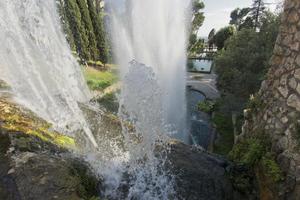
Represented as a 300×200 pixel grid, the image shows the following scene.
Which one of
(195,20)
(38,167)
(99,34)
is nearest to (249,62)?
(38,167)

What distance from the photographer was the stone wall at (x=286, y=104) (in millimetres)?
3775

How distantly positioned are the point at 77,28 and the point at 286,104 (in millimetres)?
15505

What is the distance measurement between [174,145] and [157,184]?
49.8 inches

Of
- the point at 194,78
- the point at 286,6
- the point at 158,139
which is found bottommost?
the point at 194,78

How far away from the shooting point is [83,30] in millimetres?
17906

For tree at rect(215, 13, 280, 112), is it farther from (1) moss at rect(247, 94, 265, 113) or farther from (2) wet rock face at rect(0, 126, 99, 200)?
(2) wet rock face at rect(0, 126, 99, 200)

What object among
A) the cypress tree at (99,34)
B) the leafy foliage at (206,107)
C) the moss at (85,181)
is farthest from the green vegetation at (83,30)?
the moss at (85,181)

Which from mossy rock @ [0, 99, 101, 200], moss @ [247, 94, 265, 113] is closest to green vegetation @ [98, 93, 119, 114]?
mossy rock @ [0, 99, 101, 200]

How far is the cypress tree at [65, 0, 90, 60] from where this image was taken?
1681cm

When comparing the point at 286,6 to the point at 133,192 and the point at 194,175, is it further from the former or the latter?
the point at 133,192

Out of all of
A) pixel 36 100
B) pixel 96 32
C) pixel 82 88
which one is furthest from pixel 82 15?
pixel 36 100

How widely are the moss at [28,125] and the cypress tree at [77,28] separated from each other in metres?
12.6

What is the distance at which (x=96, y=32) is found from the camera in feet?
65.6

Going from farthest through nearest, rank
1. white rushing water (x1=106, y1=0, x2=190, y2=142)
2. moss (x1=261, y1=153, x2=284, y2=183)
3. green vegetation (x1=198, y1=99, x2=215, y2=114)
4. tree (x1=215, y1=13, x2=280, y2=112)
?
white rushing water (x1=106, y1=0, x2=190, y2=142), green vegetation (x1=198, y1=99, x2=215, y2=114), tree (x1=215, y1=13, x2=280, y2=112), moss (x1=261, y1=153, x2=284, y2=183)
